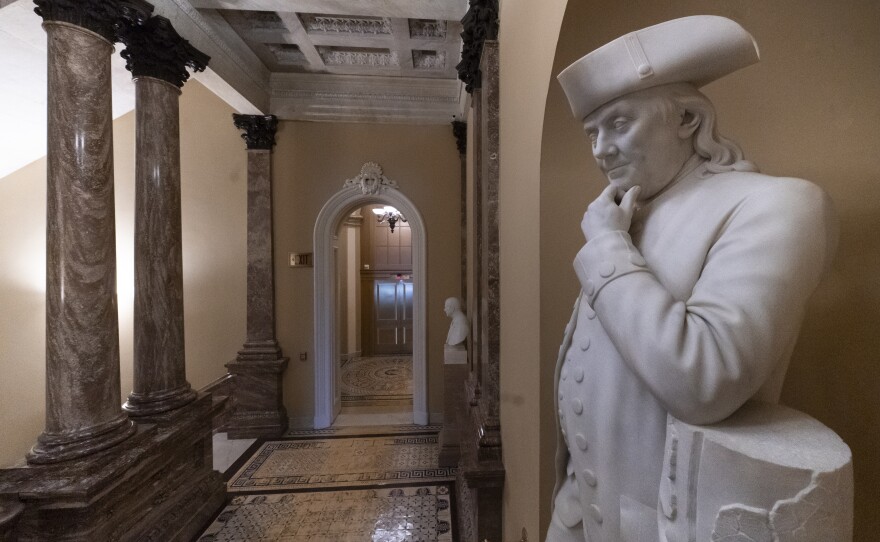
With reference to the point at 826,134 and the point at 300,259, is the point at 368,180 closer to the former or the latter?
the point at 300,259

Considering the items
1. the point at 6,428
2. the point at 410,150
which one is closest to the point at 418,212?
the point at 410,150

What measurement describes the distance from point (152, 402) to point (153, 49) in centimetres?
259

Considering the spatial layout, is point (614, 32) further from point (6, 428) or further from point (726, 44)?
point (6, 428)

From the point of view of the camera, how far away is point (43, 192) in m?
4.84

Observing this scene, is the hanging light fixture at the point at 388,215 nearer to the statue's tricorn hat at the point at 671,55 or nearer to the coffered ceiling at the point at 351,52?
the coffered ceiling at the point at 351,52

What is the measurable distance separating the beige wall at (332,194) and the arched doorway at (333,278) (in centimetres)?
8

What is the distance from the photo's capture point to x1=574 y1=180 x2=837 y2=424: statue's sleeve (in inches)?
20.9

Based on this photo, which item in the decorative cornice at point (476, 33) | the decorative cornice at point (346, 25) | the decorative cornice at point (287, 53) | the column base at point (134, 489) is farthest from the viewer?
the decorative cornice at point (287, 53)

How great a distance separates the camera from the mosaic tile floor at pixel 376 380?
20.2ft

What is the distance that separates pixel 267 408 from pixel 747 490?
16.9 ft

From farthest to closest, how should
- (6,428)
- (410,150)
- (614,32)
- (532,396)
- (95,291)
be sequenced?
(410,150)
(6,428)
(95,291)
(532,396)
(614,32)

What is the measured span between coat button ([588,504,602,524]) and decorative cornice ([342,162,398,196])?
182 inches

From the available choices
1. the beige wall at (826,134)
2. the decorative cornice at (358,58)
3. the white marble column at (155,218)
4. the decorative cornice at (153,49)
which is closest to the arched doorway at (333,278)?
the decorative cornice at (358,58)

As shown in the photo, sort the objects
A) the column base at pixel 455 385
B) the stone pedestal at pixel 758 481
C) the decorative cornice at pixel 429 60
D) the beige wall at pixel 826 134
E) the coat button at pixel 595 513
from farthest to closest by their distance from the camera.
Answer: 1. the decorative cornice at pixel 429 60
2. the column base at pixel 455 385
3. the beige wall at pixel 826 134
4. the coat button at pixel 595 513
5. the stone pedestal at pixel 758 481
